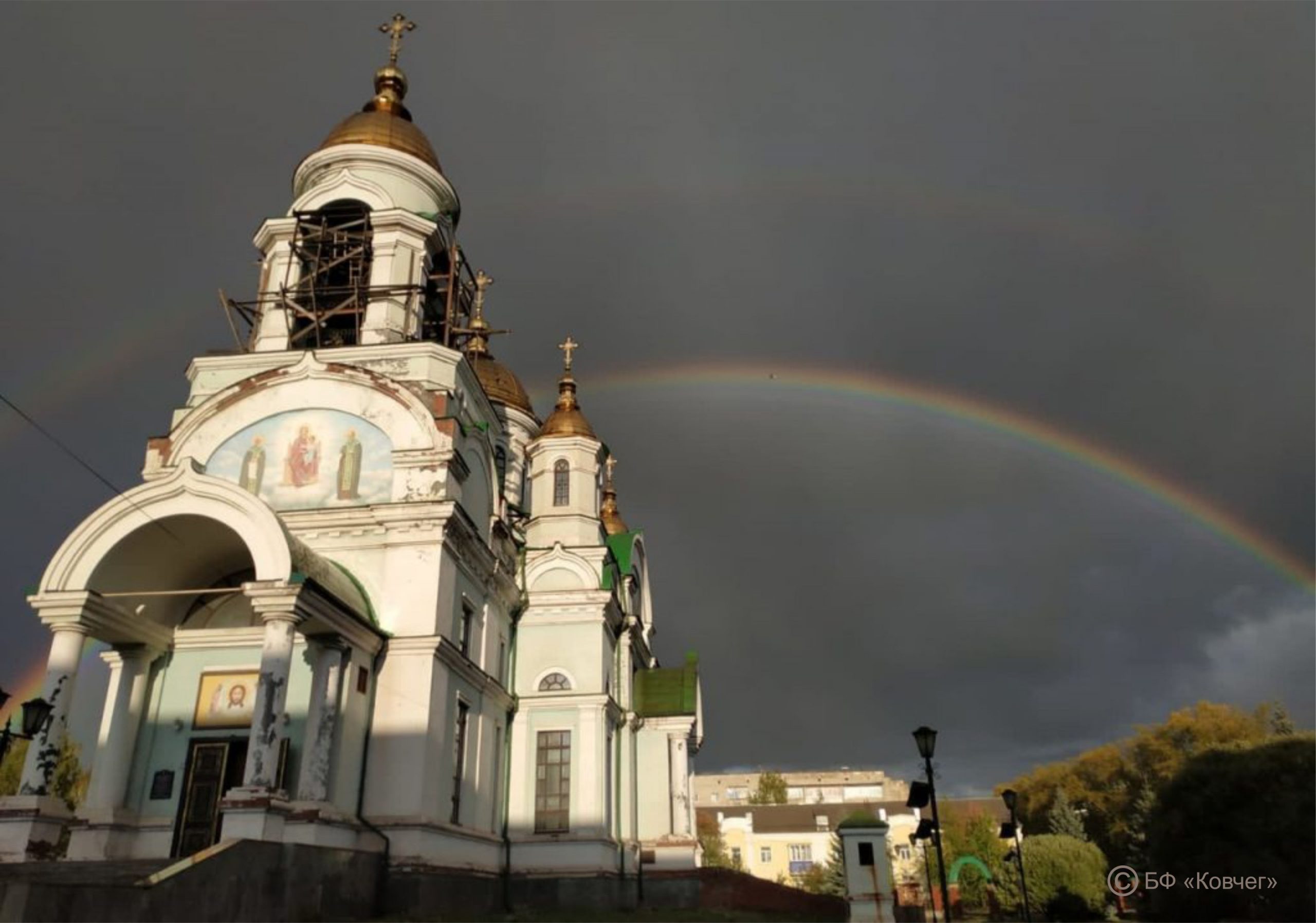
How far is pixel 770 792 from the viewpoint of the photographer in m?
97.2

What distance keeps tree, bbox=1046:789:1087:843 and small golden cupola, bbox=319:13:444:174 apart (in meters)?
42.1

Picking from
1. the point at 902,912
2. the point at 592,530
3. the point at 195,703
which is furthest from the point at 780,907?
the point at 195,703

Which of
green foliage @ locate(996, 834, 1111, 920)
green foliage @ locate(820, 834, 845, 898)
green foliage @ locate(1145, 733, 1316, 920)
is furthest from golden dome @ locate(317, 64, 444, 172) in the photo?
green foliage @ locate(820, 834, 845, 898)

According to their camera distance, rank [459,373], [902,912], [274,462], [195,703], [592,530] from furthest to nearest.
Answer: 1. [902,912]
2. [592,530]
3. [459,373]
4. [274,462]
5. [195,703]

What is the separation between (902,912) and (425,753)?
2177cm

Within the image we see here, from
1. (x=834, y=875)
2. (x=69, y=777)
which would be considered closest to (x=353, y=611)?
(x=69, y=777)

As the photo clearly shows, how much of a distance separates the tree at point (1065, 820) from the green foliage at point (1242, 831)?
105 feet

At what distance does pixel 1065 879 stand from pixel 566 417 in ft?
71.6

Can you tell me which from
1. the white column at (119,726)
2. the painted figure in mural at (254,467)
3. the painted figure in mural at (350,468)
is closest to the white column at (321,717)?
the white column at (119,726)

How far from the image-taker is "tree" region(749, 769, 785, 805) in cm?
9656

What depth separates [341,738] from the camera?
1600 centimetres

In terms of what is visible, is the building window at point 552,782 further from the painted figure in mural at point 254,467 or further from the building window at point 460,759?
the painted figure in mural at point 254,467

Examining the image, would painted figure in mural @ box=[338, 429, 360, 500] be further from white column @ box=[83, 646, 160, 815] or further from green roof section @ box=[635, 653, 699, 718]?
green roof section @ box=[635, 653, 699, 718]

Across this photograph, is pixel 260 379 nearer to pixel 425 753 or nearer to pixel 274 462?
pixel 274 462
